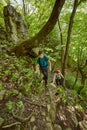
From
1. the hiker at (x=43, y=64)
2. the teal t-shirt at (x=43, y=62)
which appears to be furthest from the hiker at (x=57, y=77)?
the teal t-shirt at (x=43, y=62)

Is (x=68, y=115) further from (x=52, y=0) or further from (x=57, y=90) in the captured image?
(x=52, y=0)

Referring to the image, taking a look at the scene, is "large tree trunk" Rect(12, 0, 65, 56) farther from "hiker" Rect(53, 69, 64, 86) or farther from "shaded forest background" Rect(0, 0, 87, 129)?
"hiker" Rect(53, 69, 64, 86)

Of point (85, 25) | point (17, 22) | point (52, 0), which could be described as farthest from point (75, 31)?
point (17, 22)

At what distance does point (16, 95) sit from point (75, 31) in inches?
244

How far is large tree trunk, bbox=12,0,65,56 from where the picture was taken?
5.28 m

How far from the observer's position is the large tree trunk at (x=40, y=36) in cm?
528

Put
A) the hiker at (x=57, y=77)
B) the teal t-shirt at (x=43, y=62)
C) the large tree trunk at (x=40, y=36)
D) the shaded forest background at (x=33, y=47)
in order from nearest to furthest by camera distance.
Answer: the large tree trunk at (x=40, y=36) → the shaded forest background at (x=33, y=47) → the teal t-shirt at (x=43, y=62) → the hiker at (x=57, y=77)

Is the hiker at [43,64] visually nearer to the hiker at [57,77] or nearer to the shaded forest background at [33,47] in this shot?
the shaded forest background at [33,47]

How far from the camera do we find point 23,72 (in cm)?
672

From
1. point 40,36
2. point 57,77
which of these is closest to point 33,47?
point 40,36

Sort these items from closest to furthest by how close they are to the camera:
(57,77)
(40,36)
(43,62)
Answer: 1. (40,36)
2. (43,62)
3. (57,77)

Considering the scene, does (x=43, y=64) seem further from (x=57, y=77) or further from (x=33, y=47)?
(x=57, y=77)

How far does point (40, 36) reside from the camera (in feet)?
21.5

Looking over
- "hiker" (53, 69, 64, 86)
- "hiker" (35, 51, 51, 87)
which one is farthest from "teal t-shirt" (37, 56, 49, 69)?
"hiker" (53, 69, 64, 86)
